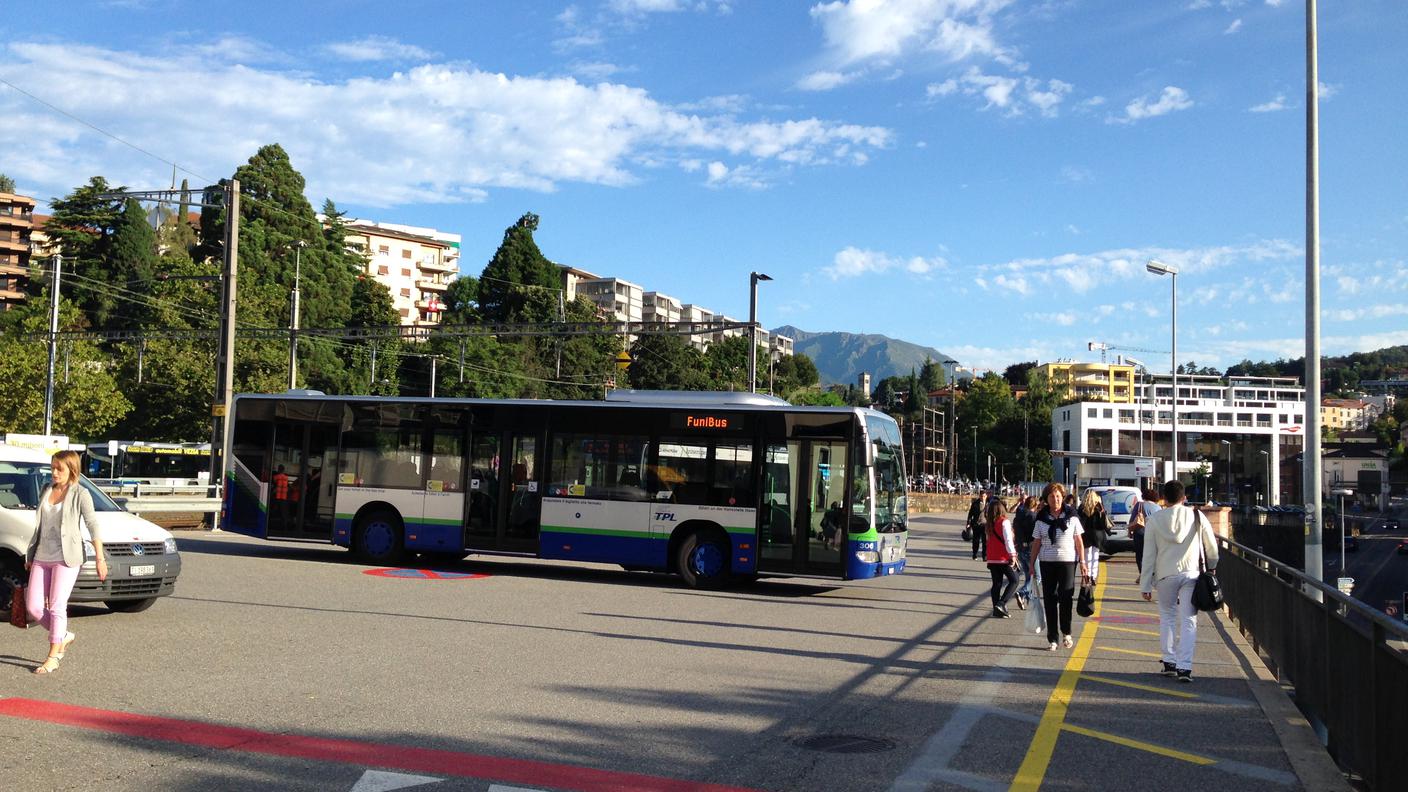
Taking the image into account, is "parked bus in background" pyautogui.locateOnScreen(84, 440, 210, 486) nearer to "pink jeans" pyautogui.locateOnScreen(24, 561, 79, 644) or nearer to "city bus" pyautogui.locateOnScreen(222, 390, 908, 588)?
"city bus" pyautogui.locateOnScreen(222, 390, 908, 588)

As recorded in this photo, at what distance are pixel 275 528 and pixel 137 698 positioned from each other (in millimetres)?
13779

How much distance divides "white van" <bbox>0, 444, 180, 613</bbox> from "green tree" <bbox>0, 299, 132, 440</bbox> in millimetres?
40030

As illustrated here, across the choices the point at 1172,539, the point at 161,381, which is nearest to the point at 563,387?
the point at 161,381

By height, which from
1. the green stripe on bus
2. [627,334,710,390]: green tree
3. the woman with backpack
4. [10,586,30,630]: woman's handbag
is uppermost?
[627,334,710,390]: green tree

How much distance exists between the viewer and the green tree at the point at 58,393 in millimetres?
48906

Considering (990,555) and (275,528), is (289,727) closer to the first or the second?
(990,555)

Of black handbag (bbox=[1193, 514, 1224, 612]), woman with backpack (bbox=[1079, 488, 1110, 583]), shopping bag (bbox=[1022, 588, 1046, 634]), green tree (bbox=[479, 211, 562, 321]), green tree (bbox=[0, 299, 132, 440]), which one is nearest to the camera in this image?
black handbag (bbox=[1193, 514, 1224, 612])

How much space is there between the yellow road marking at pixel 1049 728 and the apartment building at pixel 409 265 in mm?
122314

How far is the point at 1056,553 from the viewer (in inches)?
504

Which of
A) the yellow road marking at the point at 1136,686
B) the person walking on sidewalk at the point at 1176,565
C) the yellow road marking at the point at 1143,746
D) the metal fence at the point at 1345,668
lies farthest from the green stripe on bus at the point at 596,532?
the yellow road marking at the point at 1143,746

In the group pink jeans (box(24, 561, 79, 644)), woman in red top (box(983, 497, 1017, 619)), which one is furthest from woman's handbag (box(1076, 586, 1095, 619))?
pink jeans (box(24, 561, 79, 644))

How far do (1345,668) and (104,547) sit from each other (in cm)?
1086

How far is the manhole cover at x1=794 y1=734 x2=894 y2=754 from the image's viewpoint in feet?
24.6

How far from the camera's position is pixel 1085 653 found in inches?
500
